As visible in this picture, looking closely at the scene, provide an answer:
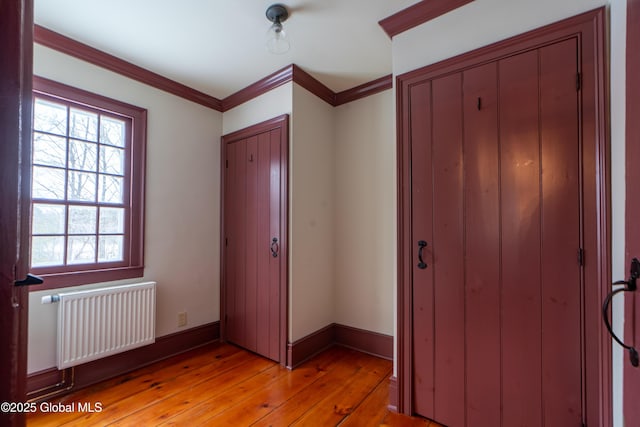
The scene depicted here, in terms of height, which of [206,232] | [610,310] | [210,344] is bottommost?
[210,344]

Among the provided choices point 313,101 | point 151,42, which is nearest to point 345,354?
point 313,101

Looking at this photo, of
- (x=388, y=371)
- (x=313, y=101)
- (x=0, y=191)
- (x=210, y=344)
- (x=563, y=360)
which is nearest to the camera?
(x=0, y=191)

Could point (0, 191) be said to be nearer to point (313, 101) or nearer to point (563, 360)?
point (563, 360)

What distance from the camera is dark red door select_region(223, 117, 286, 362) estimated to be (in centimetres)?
255

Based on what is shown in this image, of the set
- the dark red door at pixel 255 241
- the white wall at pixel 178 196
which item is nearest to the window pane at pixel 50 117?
the white wall at pixel 178 196

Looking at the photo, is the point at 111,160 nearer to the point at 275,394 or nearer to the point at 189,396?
the point at 189,396

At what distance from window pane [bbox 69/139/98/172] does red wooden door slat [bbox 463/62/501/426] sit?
2.65 meters

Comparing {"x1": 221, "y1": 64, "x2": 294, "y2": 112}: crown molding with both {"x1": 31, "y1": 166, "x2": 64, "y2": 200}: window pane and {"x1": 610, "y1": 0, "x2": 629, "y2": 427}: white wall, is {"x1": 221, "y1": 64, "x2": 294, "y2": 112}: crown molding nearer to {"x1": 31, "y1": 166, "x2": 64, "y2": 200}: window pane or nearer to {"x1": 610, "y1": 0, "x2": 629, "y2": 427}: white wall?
{"x1": 31, "y1": 166, "x2": 64, "y2": 200}: window pane

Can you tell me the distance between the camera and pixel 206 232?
9.74 ft

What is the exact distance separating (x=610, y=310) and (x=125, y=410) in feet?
8.77

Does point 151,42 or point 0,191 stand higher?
point 151,42

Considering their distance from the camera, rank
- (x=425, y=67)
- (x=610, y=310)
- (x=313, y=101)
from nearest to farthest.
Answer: (x=610, y=310) < (x=425, y=67) < (x=313, y=101)

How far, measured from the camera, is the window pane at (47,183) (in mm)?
2000

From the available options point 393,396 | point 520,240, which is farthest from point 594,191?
point 393,396
